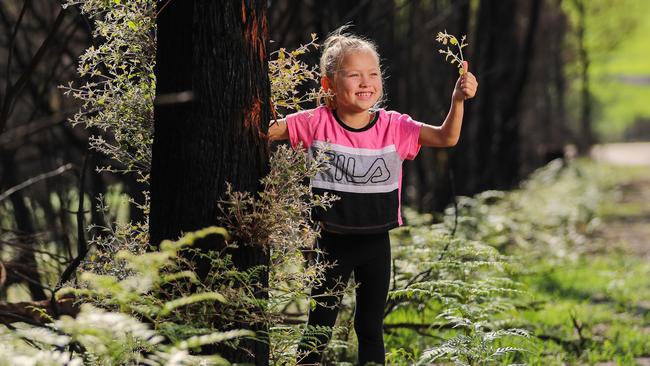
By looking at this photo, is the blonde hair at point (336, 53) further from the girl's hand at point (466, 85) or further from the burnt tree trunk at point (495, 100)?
the burnt tree trunk at point (495, 100)

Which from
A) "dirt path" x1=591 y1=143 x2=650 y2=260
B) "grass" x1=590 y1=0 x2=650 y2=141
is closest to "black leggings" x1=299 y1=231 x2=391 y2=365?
"dirt path" x1=591 y1=143 x2=650 y2=260

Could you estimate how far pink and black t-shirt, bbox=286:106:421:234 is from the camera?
3725 mm

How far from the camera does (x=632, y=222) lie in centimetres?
1644

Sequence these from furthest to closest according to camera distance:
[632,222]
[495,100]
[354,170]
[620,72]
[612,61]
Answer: [620,72] → [612,61] → [632,222] → [495,100] → [354,170]

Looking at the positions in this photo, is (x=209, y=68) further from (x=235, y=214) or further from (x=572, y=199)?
(x=572, y=199)

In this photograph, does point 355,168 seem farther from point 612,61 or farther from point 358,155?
point 612,61

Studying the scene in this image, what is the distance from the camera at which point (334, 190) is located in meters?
3.73

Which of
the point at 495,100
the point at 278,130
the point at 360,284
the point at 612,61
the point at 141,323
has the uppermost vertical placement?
the point at 612,61

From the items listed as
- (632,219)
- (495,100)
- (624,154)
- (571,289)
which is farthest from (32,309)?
(624,154)

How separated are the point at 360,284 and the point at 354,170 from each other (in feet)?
1.74

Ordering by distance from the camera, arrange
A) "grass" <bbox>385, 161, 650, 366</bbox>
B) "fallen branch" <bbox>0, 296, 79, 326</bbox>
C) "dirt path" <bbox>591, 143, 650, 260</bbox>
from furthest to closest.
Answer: "dirt path" <bbox>591, 143, 650, 260</bbox>, "grass" <bbox>385, 161, 650, 366</bbox>, "fallen branch" <bbox>0, 296, 79, 326</bbox>

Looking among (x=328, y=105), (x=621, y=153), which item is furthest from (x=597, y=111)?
(x=328, y=105)

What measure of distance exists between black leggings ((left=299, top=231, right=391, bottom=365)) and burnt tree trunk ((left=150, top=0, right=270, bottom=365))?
0.72m

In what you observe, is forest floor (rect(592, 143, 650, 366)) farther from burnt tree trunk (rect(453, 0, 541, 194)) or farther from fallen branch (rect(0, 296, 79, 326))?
fallen branch (rect(0, 296, 79, 326))
